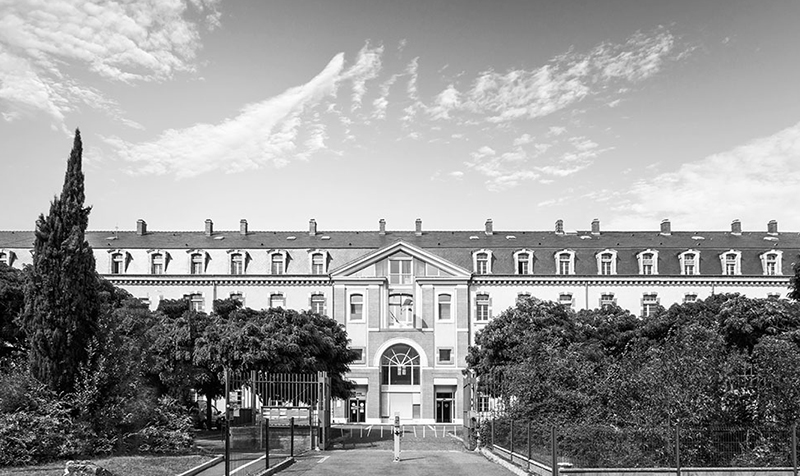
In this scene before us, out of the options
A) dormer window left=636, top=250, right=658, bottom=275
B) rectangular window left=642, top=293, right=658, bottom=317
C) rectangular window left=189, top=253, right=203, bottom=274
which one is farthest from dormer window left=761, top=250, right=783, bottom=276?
rectangular window left=189, top=253, right=203, bottom=274

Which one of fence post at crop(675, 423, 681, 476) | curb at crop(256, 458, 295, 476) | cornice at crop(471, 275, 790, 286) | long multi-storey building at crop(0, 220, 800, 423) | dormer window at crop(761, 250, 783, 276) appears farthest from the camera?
long multi-storey building at crop(0, 220, 800, 423)

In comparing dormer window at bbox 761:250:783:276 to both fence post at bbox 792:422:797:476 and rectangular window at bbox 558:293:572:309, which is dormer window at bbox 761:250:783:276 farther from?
fence post at bbox 792:422:797:476

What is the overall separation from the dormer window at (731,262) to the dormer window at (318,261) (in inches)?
1207

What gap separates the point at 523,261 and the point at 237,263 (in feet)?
73.6

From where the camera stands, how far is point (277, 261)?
206 feet

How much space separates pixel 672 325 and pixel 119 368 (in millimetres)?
33864

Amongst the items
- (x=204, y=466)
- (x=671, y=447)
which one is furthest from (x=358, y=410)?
(x=671, y=447)

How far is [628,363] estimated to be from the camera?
22234 millimetres

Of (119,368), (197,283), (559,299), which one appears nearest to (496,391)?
(119,368)

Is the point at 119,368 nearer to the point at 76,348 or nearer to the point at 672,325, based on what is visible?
the point at 76,348

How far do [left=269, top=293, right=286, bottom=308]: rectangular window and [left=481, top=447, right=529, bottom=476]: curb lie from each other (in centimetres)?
A: 3510

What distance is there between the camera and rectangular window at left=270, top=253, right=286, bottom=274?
6247 centimetres

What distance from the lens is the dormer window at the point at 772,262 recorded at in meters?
60.0

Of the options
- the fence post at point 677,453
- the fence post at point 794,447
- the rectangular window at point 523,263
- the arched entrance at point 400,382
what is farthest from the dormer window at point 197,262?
the fence post at point 794,447
